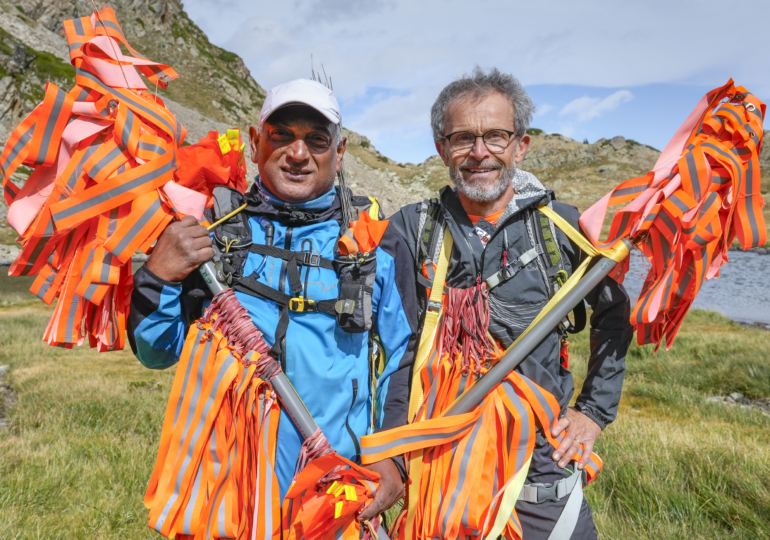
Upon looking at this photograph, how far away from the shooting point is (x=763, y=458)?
11.4ft

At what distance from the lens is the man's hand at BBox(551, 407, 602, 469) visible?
6.92ft

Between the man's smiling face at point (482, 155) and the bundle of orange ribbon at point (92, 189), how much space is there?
1220mm

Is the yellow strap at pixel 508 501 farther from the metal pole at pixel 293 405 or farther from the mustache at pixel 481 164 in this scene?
the mustache at pixel 481 164

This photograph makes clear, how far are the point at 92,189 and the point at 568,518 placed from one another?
233cm

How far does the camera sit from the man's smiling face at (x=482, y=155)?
2.31 meters

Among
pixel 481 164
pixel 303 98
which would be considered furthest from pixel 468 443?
pixel 303 98

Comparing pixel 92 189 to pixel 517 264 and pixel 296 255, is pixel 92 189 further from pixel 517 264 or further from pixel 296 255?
pixel 517 264

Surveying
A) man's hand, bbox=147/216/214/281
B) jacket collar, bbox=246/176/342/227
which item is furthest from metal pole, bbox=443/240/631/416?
man's hand, bbox=147/216/214/281

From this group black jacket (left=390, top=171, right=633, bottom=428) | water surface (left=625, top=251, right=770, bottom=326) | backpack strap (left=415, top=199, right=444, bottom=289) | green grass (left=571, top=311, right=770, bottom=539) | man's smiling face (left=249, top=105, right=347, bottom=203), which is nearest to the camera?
man's smiling face (left=249, top=105, right=347, bottom=203)

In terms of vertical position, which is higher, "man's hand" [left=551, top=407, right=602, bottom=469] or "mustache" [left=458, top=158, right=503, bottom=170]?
"mustache" [left=458, top=158, right=503, bottom=170]

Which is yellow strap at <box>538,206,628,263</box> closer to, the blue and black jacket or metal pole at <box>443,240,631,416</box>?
metal pole at <box>443,240,631,416</box>

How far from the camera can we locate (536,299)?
215 centimetres

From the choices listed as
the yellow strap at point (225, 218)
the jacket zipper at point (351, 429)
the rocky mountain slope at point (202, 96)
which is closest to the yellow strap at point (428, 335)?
the jacket zipper at point (351, 429)

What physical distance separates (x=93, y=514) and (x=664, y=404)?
643cm
